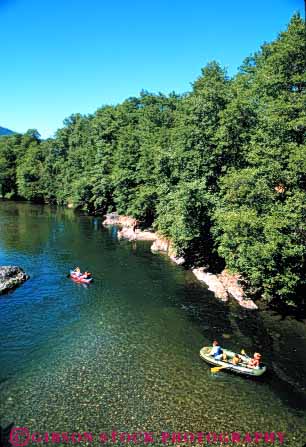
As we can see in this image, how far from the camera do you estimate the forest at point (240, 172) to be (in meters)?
26.2

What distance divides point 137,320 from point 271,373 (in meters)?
10.4

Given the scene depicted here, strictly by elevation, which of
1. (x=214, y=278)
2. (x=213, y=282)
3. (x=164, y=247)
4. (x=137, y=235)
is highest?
(x=137, y=235)

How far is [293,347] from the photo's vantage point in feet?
76.1

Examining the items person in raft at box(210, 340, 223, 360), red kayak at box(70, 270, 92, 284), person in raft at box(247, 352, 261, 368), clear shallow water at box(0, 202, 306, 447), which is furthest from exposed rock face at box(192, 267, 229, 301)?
red kayak at box(70, 270, 92, 284)

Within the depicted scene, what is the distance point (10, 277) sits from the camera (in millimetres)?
33219

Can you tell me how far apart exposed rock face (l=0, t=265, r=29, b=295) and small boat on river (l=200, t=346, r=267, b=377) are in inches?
762

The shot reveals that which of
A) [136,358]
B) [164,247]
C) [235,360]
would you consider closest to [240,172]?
[235,360]

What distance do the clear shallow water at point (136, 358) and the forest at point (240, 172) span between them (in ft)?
15.6

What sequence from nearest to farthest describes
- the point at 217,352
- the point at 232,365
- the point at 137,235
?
1. the point at 232,365
2. the point at 217,352
3. the point at 137,235

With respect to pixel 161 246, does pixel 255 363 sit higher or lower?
lower

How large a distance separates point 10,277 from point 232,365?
2274cm

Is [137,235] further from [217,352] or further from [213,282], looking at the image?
[217,352]

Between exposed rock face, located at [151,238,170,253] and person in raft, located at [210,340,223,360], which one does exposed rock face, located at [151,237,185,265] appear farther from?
person in raft, located at [210,340,223,360]

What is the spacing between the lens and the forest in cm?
2620
